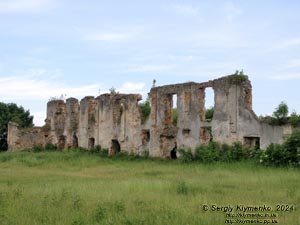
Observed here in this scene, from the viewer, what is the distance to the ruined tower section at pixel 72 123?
1206 inches

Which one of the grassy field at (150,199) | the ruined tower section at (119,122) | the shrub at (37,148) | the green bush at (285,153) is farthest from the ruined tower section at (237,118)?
the shrub at (37,148)

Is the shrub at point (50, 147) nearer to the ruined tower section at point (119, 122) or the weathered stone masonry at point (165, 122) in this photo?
the weathered stone masonry at point (165, 122)

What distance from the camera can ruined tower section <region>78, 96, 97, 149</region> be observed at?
92.9 feet

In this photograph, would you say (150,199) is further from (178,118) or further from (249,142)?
(178,118)


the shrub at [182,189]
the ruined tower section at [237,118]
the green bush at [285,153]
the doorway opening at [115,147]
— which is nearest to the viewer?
the shrub at [182,189]

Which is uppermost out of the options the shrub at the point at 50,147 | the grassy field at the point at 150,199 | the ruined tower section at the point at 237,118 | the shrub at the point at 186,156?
the ruined tower section at the point at 237,118

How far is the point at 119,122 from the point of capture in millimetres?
25672

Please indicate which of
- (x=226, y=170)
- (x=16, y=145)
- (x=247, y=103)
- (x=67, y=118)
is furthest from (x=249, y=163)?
(x=16, y=145)

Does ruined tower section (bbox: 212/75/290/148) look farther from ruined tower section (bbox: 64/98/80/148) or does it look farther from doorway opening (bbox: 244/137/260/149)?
ruined tower section (bbox: 64/98/80/148)

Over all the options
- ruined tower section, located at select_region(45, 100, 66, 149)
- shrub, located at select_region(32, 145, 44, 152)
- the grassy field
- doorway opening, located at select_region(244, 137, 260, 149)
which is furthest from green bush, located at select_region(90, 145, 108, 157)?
the grassy field

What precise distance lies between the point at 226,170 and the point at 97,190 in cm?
606

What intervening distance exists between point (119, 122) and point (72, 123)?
20.1 ft

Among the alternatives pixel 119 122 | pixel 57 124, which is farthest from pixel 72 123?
pixel 119 122

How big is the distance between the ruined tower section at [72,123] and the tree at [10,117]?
949cm
